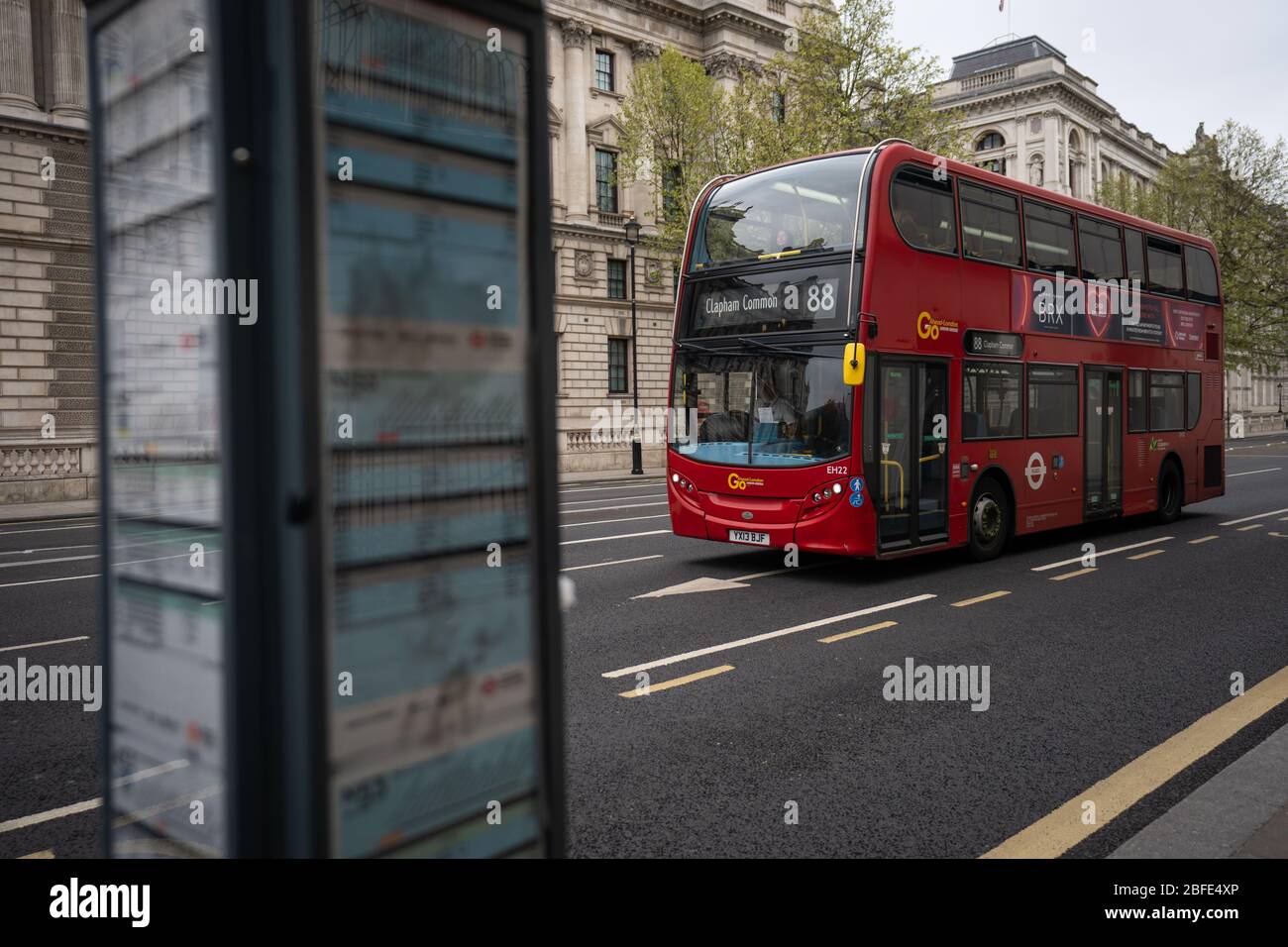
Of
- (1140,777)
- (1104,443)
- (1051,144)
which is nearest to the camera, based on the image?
(1140,777)

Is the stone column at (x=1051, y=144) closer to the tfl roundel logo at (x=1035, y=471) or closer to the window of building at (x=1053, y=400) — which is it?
the window of building at (x=1053, y=400)

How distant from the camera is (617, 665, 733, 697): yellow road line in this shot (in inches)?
232

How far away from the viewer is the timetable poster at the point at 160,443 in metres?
1.77

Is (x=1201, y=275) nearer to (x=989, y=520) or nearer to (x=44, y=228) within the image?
(x=989, y=520)

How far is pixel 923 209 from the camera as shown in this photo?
32.9 ft

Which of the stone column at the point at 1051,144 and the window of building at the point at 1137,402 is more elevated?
the stone column at the point at 1051,144

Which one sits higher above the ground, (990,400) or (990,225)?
(990,225)

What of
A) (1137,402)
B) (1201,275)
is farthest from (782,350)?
(1201,275)

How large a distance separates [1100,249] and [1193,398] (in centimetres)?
421

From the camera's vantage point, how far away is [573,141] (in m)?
37.2

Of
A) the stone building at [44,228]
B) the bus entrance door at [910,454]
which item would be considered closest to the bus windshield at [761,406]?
the bus entrance door at [910,454]

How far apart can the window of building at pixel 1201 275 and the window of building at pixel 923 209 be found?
713 centimetres
